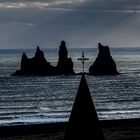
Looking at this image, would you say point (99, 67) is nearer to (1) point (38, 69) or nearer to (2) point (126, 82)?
(1) point (38, 69)

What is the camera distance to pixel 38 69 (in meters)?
157

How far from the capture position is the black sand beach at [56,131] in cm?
4969

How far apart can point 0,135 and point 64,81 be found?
79.7 meters

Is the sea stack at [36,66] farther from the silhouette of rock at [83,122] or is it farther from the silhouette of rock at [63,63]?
the silhouette of rock at [83,122]

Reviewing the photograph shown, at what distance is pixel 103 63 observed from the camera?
14888 centimetres

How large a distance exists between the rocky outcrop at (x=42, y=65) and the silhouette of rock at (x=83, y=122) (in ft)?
418

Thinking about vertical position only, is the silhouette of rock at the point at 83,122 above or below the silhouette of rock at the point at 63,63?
above

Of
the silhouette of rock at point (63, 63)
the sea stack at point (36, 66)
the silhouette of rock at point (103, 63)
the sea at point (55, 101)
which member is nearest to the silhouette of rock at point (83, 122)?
the sea at point (55, 101)

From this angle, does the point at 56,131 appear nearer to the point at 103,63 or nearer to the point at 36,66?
the point at 103,63

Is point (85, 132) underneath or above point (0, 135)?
above

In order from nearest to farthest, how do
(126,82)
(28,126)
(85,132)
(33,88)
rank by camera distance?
1. (85,132)
2. (28,126)
3. (33,88)
4. (126,82)

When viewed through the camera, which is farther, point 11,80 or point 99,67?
point 99,67

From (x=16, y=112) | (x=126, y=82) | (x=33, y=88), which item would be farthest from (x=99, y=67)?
(x=16, y=112)

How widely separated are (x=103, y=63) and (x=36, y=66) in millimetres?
18428
